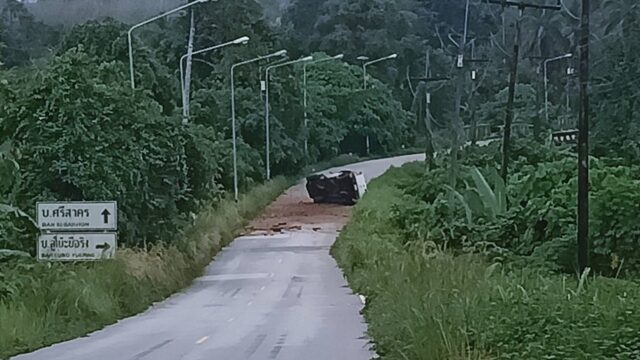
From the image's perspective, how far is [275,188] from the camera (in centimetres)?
6912

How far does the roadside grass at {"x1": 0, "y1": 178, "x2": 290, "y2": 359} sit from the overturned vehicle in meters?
26.8

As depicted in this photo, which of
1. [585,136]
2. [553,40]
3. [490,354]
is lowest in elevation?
[490,354]

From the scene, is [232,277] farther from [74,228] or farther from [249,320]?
[249,320]

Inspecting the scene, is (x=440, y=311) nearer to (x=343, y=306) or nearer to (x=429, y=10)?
(x=343, y=306)

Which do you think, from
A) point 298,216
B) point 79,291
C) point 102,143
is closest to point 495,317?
point 79,291

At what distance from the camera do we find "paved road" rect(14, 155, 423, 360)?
59.7 ft

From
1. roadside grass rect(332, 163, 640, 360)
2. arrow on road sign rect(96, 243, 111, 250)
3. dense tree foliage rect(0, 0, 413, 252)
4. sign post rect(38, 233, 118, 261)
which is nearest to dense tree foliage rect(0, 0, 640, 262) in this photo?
dense tree foliage rect(0, 0, 413, 252)

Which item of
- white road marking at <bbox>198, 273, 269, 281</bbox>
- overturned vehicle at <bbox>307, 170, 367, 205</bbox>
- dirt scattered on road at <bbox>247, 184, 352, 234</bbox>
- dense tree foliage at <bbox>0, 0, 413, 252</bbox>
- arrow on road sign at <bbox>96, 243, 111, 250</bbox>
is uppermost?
dense tree foliage at <bbox>0, 0, 413, 252</bbox>

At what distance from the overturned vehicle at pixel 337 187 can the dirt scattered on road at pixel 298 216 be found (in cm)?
60

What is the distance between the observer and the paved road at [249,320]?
1819 centimetres

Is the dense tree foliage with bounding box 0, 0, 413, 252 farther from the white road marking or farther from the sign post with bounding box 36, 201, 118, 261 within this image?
the white road marking

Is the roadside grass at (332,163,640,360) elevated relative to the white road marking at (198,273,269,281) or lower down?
elevated

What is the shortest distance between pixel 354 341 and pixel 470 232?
41.4 ft

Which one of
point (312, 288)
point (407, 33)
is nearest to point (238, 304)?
point (312, 288)
